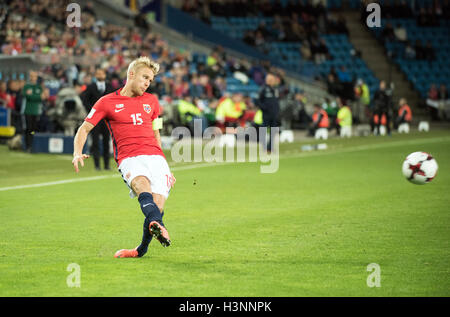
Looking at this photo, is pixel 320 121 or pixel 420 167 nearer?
pixel 420 167

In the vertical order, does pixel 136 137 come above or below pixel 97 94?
below

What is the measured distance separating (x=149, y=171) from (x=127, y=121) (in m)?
0.57

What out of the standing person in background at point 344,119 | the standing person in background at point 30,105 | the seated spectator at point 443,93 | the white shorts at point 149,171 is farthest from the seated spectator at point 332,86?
the white shorts at point 149,171

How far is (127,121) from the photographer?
838cm

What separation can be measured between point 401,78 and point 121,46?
15909mm

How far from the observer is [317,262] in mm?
8281

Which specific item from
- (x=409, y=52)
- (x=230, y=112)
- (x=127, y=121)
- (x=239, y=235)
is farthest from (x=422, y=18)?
(x=127, y=121)

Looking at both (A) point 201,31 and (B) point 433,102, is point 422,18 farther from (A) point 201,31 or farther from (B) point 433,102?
(A) point 201,31

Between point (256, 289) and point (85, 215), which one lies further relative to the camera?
point (85, 215)

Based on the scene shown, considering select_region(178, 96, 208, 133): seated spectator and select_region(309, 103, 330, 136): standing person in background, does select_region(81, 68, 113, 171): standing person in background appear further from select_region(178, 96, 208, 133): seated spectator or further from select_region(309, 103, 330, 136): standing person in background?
select_region(309, 103, 330, 136): standing person in background

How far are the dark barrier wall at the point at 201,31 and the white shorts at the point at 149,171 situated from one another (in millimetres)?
32403

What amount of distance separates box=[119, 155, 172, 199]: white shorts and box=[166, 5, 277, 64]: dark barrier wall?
32.4 m
